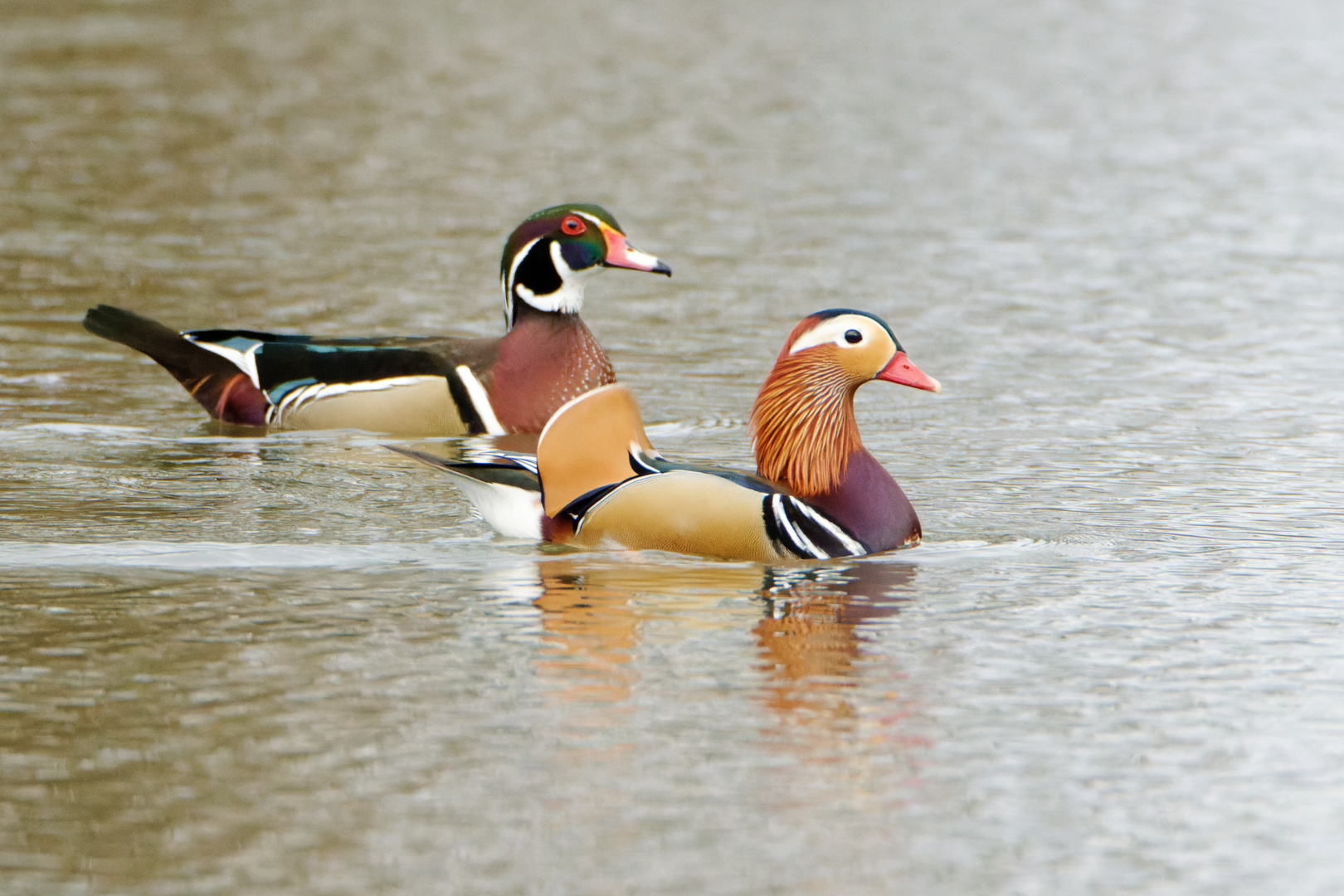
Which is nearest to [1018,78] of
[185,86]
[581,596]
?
[185,86]

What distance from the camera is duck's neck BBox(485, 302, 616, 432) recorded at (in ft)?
37.0

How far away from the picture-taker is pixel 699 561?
27.9ft

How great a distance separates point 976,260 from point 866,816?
10.7 meters

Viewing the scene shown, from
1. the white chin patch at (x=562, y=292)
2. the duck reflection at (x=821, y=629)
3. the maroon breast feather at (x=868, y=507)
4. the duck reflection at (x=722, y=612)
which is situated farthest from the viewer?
the white chin patch at (x=562, y=292)

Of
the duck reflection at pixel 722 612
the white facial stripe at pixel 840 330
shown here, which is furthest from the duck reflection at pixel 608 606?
the white facial stripe at pixel 840 330

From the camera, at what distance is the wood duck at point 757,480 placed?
27.7 feet

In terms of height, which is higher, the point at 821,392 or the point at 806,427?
the point at 821,392

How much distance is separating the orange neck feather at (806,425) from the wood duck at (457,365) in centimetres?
243

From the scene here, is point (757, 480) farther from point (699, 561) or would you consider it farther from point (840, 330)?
point (840, 330)

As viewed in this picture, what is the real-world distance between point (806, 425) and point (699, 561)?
0.73 meters

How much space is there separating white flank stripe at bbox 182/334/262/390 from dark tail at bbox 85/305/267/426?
20 mm

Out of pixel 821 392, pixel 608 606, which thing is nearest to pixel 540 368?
pixel 821 392

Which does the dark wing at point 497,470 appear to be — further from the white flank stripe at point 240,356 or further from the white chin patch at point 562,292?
the white flank stripe at point 240,356

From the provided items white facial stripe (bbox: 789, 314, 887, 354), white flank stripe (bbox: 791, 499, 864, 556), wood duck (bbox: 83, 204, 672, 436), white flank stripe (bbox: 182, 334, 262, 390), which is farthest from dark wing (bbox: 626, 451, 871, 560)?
white flank stripe (bbox: 182, 334, 262, 390)
